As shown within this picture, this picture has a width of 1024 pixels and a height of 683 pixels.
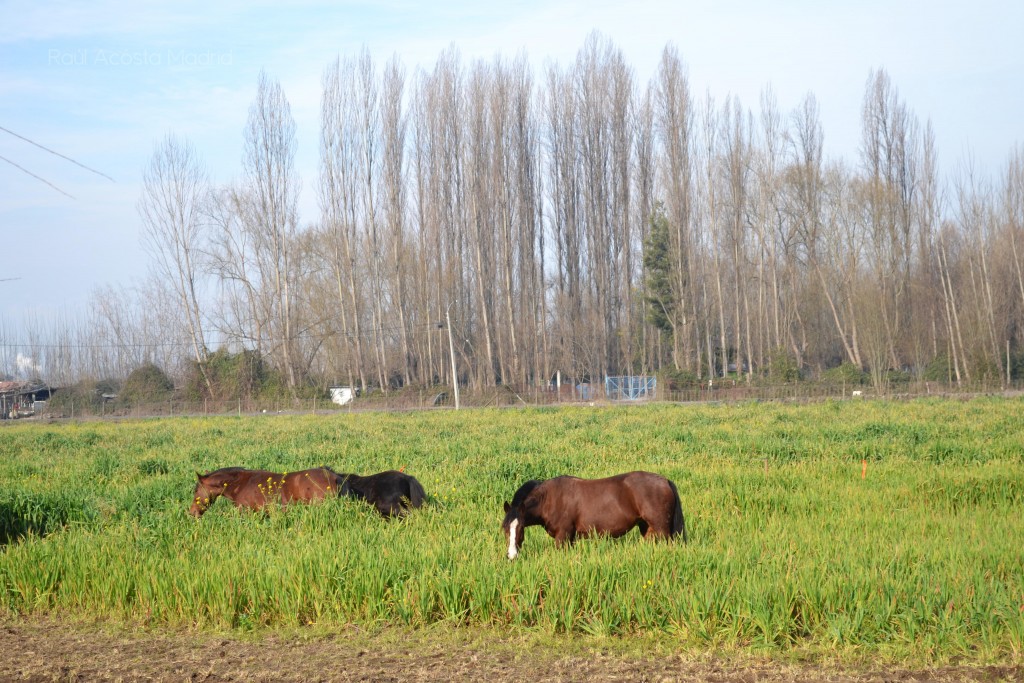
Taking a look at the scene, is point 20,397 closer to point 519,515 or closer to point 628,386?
point 628,386

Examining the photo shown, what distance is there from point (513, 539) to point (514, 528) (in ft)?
0.35

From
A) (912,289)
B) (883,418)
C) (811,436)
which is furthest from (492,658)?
(912,289)

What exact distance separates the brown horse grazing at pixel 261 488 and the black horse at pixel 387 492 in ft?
0.72

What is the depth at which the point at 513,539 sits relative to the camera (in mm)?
7211

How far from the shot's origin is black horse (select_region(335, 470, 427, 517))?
30.8 feet

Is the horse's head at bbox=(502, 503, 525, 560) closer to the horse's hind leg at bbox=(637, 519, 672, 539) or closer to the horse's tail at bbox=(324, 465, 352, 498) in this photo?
the horse's hind leg at bbox=(637, 519, 672, 539)

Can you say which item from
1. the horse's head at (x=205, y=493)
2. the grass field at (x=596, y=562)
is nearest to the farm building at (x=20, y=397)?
the grass field at (x=596, y=562)

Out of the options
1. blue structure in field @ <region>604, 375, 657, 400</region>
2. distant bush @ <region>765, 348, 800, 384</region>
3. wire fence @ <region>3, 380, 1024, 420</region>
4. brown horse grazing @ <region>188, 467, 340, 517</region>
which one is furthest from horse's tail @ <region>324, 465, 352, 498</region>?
blue structure in field @ <region>604, 375, 657, 400</region>

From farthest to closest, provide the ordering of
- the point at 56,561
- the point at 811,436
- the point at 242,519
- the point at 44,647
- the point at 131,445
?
the point at 131,445 < the point at 811,436 < the point at 242,519 < the point at 56,561 < the point at 44,647

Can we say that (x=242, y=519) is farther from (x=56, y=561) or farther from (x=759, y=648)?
(x=759, y=648)

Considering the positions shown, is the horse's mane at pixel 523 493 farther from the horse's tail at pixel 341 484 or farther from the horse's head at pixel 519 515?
the horse's tail at pixel 341 484

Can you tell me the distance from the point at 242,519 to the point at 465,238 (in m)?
48.6

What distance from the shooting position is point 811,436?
18.9 meters

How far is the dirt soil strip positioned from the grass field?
0.27 m
